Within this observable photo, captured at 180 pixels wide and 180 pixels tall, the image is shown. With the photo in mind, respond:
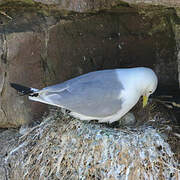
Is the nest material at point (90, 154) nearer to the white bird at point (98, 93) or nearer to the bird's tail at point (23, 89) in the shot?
the white bird at point (98, 93)

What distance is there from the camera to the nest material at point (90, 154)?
1688 mm

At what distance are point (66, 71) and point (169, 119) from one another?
2.74 ft

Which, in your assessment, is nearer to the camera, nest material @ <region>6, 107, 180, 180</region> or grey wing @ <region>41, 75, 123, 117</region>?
nest material @ <region>6, 107, 180, 180</region>

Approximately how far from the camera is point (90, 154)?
69.2 inches

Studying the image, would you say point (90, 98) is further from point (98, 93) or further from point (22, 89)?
point (22, 89)

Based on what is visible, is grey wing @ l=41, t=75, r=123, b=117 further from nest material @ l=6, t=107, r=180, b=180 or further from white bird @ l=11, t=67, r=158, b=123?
nest material @ l=6, t=107, r=180, b=180

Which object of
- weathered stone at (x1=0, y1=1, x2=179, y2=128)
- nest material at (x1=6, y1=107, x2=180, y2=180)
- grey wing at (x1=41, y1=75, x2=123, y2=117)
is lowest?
nest material at (x1=6, y1=107, x2=180, y2=180)

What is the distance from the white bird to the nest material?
13 cm

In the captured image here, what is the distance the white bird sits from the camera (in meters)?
1.86

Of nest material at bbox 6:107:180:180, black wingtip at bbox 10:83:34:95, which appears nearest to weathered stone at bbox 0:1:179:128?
black wingtip at bbox 10:83:34:95

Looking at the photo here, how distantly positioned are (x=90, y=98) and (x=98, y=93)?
61 millimetres

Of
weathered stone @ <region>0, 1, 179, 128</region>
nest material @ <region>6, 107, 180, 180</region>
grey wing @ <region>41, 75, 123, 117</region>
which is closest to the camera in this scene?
nest material @ <region>6, 107, 180, 180</region>

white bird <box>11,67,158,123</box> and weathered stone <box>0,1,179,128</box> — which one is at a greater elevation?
weathered stone <box>0,1,179,128</box>

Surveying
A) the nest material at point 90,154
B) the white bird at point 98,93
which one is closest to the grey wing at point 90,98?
the white bird at point 98,93
